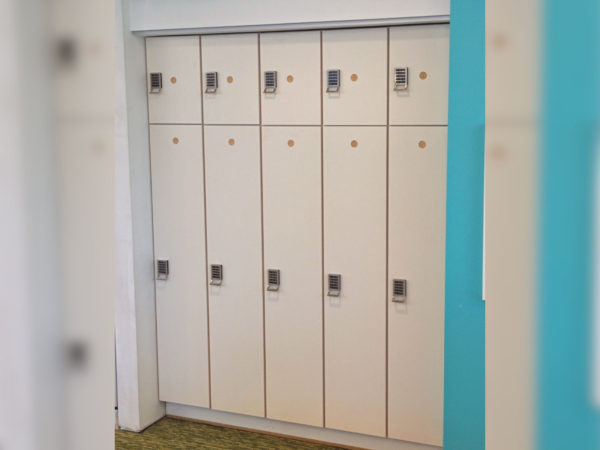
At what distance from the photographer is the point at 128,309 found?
17.8 feet

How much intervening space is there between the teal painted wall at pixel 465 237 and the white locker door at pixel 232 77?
157 cm

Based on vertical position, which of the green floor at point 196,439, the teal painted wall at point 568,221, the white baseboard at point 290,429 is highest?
the teal painted wall at point 568,221

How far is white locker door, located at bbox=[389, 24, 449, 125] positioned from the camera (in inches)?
183

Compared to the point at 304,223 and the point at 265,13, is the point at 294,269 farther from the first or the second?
the point at 265,13

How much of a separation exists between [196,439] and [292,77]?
2817 millimetres

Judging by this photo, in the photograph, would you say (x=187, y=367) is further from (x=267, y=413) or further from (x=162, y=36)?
(x=162, y=36)

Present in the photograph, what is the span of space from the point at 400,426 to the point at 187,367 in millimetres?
1743

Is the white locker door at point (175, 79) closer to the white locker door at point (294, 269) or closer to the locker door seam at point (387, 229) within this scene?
the white locker door at point (294, 269)

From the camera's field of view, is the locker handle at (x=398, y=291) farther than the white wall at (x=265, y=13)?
Yes

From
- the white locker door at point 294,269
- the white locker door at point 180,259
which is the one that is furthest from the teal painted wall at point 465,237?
the white locker door at point 180,259

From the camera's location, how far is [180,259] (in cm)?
554

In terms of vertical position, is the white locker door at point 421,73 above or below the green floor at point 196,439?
above

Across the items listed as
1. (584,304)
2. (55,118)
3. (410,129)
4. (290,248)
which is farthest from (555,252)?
(290,248)

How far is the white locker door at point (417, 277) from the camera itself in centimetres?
474
